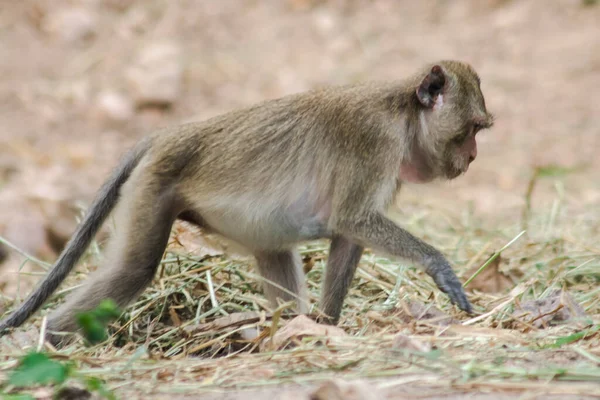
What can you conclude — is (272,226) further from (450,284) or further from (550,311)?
(550,311)

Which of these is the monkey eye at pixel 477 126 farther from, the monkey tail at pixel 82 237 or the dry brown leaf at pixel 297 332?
the monkey tail at pixel 82 237

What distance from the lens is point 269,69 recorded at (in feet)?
46.5

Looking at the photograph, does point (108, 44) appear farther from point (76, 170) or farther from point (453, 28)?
point (453, 28)

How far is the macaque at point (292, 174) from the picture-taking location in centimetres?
565

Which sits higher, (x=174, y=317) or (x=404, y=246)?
(x=404, y=246)

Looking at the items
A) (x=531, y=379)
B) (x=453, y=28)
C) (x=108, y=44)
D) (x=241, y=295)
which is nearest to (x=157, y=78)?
(x=108, y=44)

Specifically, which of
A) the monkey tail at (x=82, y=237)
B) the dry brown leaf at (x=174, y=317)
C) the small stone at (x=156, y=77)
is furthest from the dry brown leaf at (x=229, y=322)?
the small stone at (x=156, y=77)

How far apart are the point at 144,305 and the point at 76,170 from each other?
616 cm

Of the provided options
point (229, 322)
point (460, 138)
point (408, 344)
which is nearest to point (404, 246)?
point (460, 138)

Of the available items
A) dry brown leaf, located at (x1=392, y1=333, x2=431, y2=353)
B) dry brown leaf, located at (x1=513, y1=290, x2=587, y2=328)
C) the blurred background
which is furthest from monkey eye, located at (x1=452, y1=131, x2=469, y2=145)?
the blurred background

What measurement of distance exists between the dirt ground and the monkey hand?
15.2 ft

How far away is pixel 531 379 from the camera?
400cm

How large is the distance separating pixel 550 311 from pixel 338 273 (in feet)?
4.18

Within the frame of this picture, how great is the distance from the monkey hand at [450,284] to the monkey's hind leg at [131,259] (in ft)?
5.31
